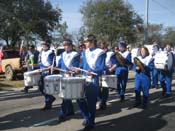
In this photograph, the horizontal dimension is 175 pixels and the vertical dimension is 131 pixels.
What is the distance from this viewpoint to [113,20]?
44.5 meters

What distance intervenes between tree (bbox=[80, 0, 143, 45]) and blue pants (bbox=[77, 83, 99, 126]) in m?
34.4

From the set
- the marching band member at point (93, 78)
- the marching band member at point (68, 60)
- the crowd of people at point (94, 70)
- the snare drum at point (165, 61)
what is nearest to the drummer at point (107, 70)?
the crowd of people at point (94, 70)

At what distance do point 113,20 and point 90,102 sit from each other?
35.7m

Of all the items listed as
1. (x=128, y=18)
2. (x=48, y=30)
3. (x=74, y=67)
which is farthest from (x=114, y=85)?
(x=128, y=18)

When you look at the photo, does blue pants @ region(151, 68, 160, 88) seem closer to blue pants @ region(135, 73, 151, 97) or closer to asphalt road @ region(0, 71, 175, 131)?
asphalt road @ region(0, 71, 175, 131)

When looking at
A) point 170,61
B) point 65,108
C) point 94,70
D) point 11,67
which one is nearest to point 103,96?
point 65,108

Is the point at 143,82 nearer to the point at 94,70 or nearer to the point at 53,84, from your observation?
the point at 94,70

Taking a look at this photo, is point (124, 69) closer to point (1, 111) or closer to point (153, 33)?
point (1, 111)

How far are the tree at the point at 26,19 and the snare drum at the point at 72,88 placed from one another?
91.2ft


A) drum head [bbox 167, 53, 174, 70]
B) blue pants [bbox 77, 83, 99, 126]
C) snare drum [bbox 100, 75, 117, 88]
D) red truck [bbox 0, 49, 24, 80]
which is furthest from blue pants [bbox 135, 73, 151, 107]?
red truck [bbox 0, 49, 24, 80]

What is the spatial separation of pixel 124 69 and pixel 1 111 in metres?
3.94

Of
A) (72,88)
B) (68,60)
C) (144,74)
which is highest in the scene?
(68,60)

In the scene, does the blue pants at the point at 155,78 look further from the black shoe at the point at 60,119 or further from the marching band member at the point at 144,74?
the black shoe at the point at 60,119

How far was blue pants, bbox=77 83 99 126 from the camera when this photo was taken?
30.4 ft
